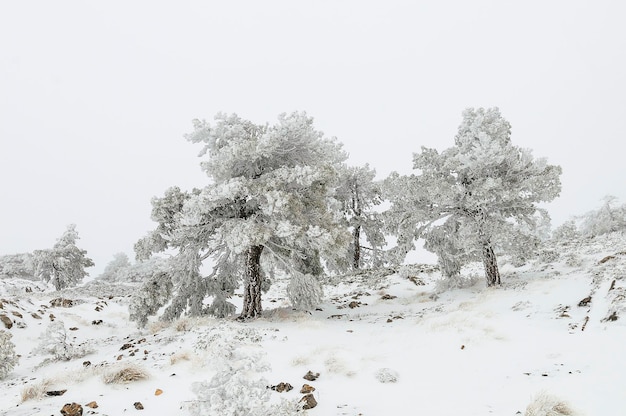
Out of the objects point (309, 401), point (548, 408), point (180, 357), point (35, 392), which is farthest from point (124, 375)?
point (548, 408)

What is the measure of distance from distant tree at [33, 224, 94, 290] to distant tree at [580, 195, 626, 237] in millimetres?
39154

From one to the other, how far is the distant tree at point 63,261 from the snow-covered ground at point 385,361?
62.6ft

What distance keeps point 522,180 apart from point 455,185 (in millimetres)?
2480

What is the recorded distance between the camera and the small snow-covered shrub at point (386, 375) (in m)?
6.66

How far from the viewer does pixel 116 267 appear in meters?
47.7

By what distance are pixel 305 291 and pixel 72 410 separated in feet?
28.2

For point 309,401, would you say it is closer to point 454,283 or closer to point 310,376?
point 310,376

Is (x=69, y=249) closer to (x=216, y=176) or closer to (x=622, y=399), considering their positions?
(x=216, y=176)

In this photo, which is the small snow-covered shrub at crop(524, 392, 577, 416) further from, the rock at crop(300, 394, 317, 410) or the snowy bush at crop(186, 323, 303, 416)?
the snowy bush at crop(186, 323, 303, 416)

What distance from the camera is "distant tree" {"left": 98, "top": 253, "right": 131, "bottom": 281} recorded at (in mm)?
43438

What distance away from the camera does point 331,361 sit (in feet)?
24.3

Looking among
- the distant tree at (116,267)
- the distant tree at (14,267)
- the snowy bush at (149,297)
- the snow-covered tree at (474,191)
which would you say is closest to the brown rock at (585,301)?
the snow-covered tree at (474,191)

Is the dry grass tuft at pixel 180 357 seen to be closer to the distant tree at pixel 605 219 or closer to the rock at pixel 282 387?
the rock at pixel 282 387

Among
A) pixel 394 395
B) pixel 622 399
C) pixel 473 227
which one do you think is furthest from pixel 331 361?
pixel 473 227
